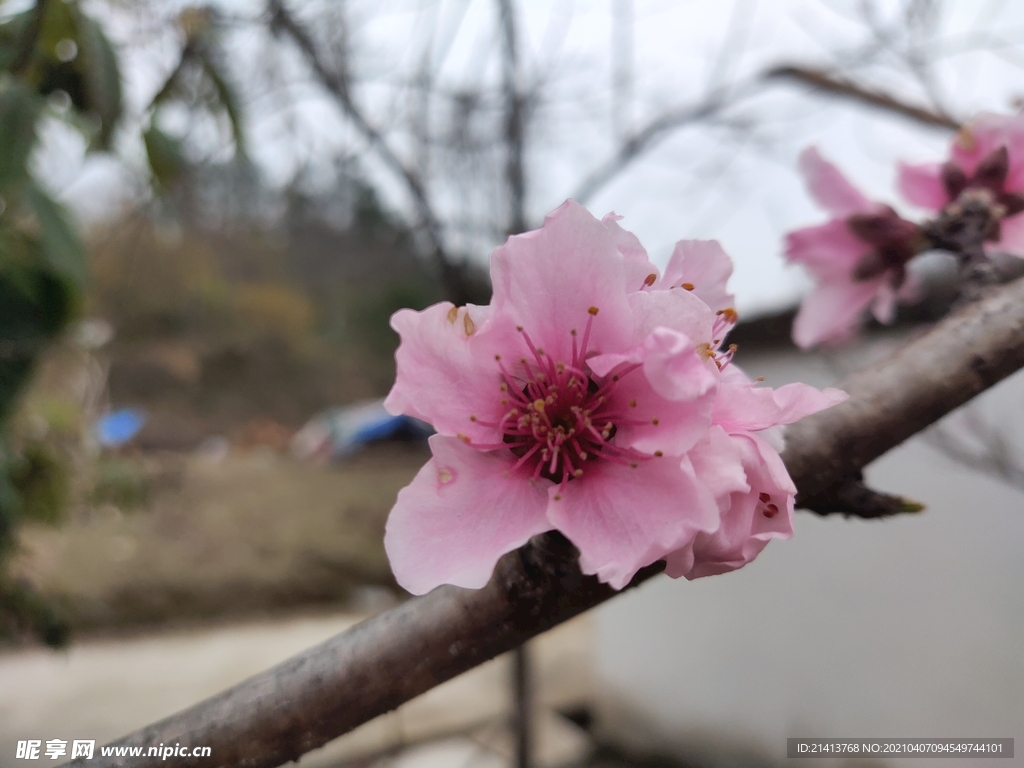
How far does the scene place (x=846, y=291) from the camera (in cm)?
50

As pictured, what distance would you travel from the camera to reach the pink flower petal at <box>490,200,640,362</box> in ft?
0.84

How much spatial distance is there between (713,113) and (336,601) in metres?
3.54

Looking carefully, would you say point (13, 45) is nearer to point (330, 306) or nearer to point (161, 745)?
point (161, 745)

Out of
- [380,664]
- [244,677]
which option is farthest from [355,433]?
[380,664]

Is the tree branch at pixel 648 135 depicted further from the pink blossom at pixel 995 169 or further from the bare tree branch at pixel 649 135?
the pink blossom at pixel 995 169

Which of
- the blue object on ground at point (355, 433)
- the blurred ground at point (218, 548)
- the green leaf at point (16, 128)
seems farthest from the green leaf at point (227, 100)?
the blue object on ground at point (355, 433)

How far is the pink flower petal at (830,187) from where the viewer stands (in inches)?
19.1

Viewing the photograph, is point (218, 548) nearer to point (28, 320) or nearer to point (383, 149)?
point (28, 320)

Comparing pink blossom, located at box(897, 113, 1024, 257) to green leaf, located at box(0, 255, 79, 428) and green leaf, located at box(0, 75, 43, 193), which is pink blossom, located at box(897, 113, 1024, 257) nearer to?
green leaf, located at box(0, 75, 43, 193)

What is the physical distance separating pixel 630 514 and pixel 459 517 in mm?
69

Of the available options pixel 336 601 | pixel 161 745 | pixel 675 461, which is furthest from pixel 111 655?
pixel 675 461

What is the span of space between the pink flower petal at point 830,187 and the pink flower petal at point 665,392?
33 cm

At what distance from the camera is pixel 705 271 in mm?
309

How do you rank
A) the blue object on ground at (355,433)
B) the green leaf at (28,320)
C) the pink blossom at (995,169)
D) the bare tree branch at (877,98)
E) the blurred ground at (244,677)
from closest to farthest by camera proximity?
the pink blossom at (995,169)
the bare tree branch at (877,98)
the green leaf at (28,320)
the blurred ground at (244,677)
the blue object on ground at (355,433)
